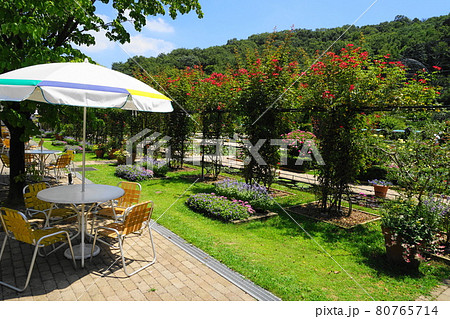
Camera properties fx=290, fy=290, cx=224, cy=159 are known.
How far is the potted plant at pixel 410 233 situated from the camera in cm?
431

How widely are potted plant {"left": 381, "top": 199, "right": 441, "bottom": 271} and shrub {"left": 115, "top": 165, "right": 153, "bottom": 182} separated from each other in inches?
316

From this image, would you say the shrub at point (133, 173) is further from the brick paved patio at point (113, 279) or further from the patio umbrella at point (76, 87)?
the patio umbrella at point (76, 87)

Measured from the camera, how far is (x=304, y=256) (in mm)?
4723

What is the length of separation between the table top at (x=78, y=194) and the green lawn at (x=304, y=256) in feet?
5.01

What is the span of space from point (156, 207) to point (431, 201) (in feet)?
18.4

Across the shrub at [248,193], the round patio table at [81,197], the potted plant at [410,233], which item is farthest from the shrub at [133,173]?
the potted plant at [410,233]

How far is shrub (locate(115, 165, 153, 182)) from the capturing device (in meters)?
10.3

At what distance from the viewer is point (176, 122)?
1256cm

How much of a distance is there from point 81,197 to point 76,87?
1682mm

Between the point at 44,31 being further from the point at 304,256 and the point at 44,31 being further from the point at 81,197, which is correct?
the point at 304,256

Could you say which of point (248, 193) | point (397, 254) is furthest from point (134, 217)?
point (397, 254)

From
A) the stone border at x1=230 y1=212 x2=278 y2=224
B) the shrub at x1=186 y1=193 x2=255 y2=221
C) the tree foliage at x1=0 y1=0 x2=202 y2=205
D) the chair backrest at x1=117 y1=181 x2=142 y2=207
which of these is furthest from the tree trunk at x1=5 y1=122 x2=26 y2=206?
the stone border at x1=230 y1=212 x2=278 y2=224

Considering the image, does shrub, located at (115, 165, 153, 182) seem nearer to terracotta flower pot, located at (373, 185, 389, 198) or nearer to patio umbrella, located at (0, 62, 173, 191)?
patio umbrella, located at (0, 62, 173, 191)
